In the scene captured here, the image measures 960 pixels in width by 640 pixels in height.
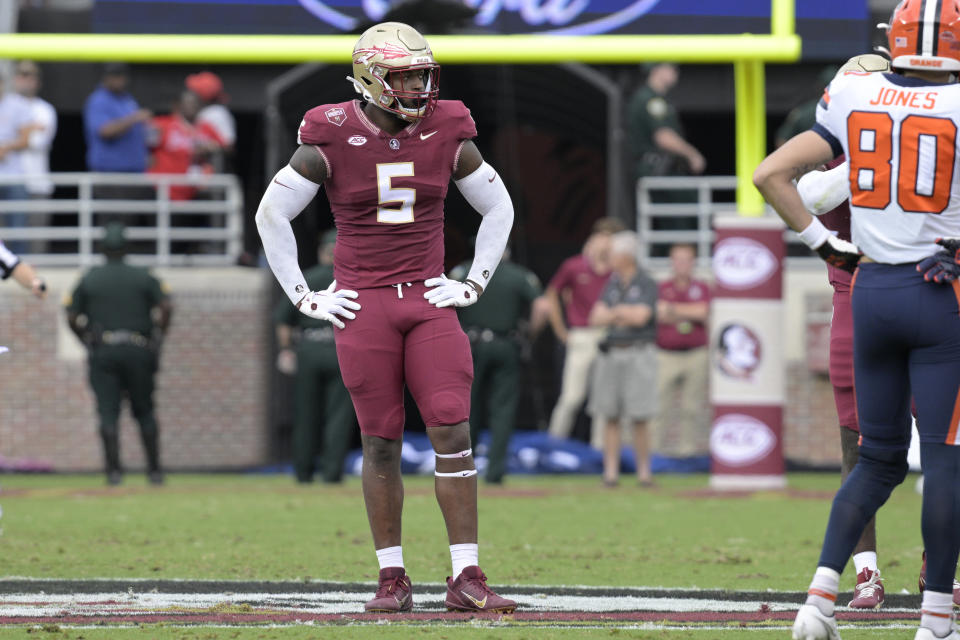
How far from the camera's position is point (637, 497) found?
1296 centimetres

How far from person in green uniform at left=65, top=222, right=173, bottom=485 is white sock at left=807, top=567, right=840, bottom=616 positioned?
33.4ft

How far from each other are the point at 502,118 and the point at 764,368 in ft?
15.9

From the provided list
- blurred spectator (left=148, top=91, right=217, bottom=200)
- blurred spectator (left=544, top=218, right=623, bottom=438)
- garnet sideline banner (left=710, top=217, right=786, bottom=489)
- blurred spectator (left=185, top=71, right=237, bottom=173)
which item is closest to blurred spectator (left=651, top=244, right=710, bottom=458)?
blurred spectator (left=544, top=218, right=623, bottom=438)

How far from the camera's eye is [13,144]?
16.8 m

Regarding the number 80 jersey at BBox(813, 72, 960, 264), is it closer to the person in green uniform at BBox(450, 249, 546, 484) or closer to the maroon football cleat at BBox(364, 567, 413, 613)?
the maroon football cleat at BBox(364, 567, 413, 613)

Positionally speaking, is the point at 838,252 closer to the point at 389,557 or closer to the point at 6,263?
the point at 389,557

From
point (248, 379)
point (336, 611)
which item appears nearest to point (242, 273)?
point (248, 379)

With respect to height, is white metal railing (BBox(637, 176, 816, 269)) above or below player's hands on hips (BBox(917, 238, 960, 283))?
below

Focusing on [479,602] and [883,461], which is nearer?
[883,461]

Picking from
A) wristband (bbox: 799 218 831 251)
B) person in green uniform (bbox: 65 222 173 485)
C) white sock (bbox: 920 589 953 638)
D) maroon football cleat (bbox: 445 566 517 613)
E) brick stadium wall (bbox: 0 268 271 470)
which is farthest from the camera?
brick stadium wall (bbox: 0 268 271 470)

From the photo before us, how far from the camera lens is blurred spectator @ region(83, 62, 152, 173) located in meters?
16.2

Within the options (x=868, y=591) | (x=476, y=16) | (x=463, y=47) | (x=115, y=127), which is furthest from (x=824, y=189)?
(x=115, y=127)

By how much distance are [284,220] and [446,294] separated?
679 mm

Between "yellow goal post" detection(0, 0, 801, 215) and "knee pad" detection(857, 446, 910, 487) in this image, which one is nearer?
"knee pad" detection(857, 446, 910, 487)
